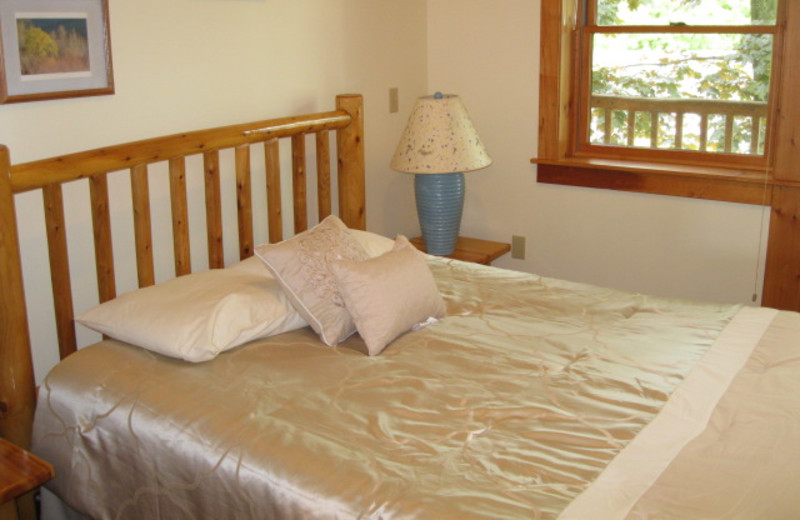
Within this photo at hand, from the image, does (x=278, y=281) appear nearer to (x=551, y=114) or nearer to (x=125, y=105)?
(x=125, y=105)

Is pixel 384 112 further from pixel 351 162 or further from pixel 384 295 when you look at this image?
pixel 384 295

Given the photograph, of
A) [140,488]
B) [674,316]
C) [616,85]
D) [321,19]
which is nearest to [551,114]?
[616,85]

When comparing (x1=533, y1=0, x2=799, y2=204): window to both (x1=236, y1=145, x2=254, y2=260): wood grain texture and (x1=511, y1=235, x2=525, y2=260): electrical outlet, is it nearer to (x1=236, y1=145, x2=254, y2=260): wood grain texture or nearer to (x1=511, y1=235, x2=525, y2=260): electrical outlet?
(x1=511, y1=235, x2=525, y2=260): electrical outlet

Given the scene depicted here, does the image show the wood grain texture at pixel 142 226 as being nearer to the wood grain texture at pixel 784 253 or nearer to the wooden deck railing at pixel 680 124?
the wooden deck railing at pixel 680 124

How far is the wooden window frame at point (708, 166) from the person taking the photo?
3.19 metres

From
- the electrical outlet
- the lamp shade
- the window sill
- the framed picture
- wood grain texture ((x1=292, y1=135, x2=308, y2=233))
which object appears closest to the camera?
the framed picture

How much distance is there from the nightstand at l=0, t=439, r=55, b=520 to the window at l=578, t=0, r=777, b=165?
8.63 feet

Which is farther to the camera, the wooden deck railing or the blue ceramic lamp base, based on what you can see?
the blue ceramic lamp base

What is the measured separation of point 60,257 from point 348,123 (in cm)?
123

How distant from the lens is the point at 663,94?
11.7ft

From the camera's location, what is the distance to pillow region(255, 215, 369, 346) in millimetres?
2404

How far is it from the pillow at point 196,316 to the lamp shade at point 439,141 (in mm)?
1139

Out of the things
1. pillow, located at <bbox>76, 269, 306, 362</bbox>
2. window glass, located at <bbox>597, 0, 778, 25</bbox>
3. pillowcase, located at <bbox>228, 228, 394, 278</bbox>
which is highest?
window glass, located at <bbox>597, 0, 778, 25</bbox>

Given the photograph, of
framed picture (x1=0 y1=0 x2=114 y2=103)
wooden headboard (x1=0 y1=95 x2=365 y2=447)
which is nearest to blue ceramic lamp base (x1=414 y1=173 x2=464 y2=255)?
wooden headboard (x1=0 y1=95 x2=365 y2=447)
